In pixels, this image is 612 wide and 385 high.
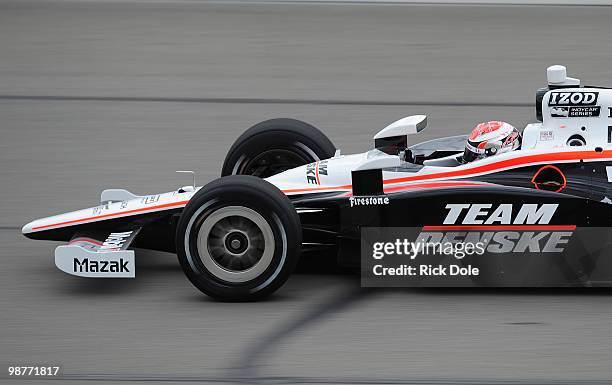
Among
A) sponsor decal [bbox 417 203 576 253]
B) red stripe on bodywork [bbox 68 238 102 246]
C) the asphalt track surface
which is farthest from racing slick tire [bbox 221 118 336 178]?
sponsor decal [bbox 417 203 576 253]

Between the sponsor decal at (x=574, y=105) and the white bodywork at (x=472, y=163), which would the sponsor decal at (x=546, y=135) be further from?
the sponsor decal at (x=574, y=105)

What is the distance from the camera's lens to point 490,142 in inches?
288

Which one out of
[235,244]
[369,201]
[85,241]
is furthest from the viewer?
[85,241]

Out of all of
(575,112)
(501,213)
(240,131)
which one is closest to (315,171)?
(501,213)

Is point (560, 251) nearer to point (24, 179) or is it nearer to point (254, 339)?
point (254, 339)

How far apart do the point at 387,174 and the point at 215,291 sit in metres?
1.30

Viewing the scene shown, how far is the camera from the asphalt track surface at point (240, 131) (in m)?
6.22

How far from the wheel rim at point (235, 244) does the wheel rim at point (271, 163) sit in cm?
152

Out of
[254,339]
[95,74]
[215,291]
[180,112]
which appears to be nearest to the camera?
[254,339]

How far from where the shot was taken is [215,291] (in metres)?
6.97

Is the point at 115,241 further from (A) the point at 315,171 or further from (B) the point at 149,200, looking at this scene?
(A) the point at 315,171

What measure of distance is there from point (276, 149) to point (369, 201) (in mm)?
1429

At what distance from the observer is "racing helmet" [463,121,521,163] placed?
7320 millimetres

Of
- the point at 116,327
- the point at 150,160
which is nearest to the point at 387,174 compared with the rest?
the point at 116,327
